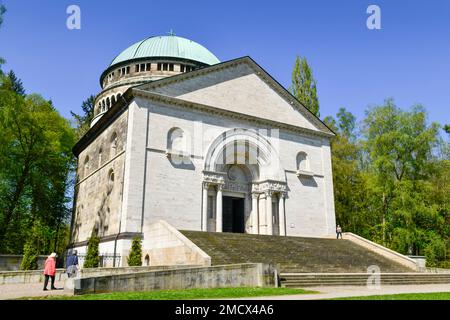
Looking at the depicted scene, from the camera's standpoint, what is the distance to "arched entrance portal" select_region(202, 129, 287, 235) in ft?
93.1

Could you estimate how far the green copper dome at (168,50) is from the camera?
133ft

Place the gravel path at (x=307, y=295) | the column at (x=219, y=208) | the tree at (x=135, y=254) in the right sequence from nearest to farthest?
the gravel path at (x=307, y=295) → the tree at (x=135, y=254) → the column at (x=219, y=208)

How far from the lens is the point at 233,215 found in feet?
96.9

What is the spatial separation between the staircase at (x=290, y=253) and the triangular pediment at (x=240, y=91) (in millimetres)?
9960

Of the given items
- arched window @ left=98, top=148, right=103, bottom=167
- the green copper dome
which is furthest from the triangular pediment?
the green copper dome

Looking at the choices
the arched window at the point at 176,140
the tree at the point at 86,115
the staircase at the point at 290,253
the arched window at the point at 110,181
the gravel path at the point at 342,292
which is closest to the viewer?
the gravel path at the point at 342,292

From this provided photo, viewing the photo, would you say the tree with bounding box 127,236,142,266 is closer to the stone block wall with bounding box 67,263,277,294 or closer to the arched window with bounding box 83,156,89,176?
the stone block wall with bounding box 67,263,277,294

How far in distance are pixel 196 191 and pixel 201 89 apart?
738 cm

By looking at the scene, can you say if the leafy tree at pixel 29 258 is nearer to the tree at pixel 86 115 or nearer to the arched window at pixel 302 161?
the arched window at pixel 302 161

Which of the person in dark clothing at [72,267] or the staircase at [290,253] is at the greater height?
the staircase at [290,253]

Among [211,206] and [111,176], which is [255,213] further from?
[111,176]

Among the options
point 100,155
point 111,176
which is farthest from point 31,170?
point 111,176

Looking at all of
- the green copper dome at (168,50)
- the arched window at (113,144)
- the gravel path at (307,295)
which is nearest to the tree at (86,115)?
the green copper dome at (168,50)
